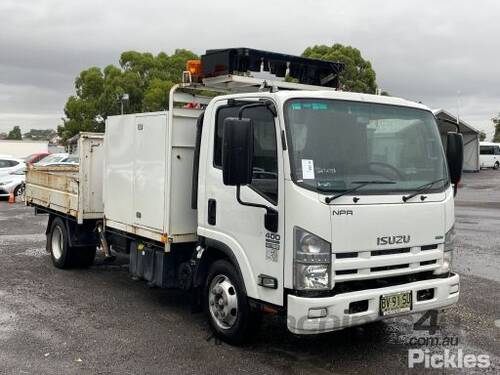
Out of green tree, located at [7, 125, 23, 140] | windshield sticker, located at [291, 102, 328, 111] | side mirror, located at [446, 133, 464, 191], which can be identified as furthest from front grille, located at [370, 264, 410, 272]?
green tree, located at [7, 125, 23, 140]

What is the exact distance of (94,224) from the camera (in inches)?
325

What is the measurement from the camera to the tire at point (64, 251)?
862 cm

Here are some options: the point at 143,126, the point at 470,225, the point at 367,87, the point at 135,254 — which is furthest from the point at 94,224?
the point at 367,87

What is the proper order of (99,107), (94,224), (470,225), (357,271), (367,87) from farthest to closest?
(99,107) → (367,87) → (470,225) → (94,224) → (357,271)

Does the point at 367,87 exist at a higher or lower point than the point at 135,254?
higher

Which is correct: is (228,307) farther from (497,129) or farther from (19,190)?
(497,129)

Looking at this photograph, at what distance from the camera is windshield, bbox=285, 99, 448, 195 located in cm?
461

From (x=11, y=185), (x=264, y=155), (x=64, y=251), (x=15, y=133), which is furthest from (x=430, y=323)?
(x=15, y=133)

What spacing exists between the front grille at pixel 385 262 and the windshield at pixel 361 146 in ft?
1.69

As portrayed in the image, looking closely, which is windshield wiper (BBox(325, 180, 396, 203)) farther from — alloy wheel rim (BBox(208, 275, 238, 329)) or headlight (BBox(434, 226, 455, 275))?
alloy wheel rim (BBox(208, 275, 238, 329))

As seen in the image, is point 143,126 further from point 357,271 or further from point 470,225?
point 470,225

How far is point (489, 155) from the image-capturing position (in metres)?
51.8

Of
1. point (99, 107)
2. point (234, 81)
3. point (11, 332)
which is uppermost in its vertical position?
point (99, 107)

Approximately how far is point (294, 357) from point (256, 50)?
118 inches
